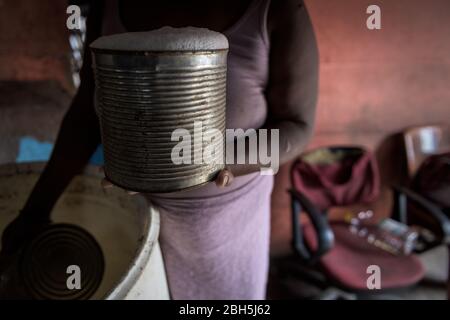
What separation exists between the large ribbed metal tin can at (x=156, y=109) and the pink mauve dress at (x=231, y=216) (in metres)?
0.20

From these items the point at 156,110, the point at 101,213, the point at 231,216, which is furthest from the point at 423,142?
the point at 156,110

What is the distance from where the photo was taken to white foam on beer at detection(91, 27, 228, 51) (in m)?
0.52

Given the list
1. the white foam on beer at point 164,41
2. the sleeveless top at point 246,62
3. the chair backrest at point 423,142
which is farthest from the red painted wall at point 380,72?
the white foam on beer at point 164,41

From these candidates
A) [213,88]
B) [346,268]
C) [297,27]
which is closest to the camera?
[213,88]

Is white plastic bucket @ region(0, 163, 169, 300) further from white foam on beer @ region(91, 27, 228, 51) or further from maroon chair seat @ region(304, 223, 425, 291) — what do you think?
maroon chair seat @ region(304, 223, 425, 291)

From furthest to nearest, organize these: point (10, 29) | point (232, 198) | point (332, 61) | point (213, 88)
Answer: point (332, 61) < point (10, 29) < point (232, 198) < point (213, 88)

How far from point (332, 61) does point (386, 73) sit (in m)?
0.28

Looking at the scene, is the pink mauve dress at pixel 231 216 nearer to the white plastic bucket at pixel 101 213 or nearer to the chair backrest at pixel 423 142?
the white plastic bucket at pixel 101 213

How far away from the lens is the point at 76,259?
105 centimetres

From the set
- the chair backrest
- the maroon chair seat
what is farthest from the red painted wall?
the maroon chair seat

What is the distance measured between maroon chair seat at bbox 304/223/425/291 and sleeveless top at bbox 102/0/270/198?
92 centimetres

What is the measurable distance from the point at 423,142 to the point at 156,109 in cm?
168
